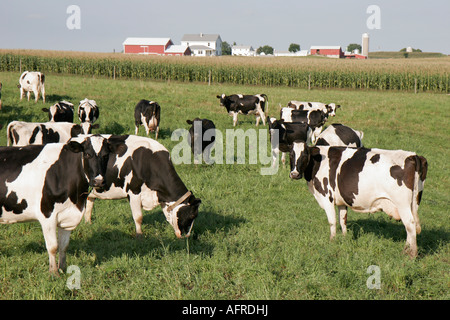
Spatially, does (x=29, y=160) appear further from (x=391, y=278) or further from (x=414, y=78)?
(x=414, y=78)

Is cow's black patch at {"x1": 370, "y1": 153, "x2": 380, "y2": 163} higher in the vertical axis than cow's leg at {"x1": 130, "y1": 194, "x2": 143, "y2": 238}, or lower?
higher

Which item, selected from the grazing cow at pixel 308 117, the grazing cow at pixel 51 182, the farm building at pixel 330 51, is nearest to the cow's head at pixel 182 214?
the grazing cow at pixel 51 182

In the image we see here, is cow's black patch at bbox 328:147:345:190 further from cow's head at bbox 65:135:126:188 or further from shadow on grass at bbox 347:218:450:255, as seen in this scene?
cow's head at bbox 65:135:126:188

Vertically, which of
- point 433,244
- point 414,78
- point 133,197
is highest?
point 414,78

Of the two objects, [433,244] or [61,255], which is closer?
[61,255]

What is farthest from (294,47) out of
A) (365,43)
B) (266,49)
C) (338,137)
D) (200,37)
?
(338,137)

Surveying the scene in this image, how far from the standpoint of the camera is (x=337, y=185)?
7.32 m

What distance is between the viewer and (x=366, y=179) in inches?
272

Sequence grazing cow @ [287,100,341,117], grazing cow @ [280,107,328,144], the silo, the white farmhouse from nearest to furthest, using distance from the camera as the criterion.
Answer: grazing cow @ [280,107,328,144]
grazing cow @ [287,100,341,117]
the silo
the white farmhouse

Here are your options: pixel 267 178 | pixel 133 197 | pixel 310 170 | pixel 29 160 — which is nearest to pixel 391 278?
pixel 310 170

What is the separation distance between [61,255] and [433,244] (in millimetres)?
6317

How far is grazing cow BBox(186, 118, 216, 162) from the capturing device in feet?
44.9

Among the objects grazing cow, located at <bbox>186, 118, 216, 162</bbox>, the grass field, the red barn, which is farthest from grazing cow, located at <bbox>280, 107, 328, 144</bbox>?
the red barn

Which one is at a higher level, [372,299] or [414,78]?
[414,78]
